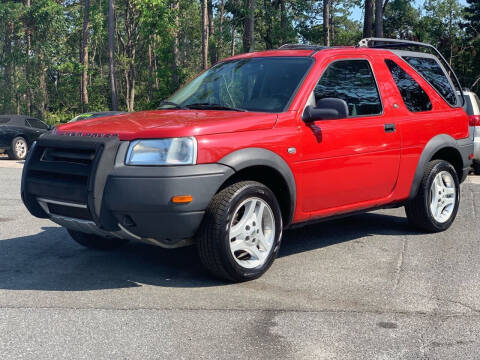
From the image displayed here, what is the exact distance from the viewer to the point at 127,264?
5695mm

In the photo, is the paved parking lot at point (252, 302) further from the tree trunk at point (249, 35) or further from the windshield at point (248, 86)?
the tree trunk at point (249, 35)

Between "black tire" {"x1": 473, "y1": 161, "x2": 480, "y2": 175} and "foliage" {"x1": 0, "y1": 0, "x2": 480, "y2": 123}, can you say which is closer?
"black tire" {"x1": 473, "y1": 161, "x2": 480, "y2": 175}

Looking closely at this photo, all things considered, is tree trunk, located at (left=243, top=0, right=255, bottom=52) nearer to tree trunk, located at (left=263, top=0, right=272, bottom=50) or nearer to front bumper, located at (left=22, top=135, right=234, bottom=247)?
tree trunk, located at (left=263, top=0, right=272, bottom=50)

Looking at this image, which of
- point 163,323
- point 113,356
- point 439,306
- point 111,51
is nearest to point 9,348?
point 113,356

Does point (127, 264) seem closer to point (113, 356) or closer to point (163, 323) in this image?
point (163, 323)

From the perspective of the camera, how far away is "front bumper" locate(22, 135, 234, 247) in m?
4.52

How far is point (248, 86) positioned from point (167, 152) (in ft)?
5.02

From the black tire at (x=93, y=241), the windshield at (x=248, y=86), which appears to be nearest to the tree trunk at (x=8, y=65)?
the black tire at (x=93, y=241)

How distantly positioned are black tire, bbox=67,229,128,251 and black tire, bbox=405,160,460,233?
311 cm

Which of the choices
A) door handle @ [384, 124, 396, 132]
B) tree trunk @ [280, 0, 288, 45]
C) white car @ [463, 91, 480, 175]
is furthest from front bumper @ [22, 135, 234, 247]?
tree trunk @ [280, 0, 288, 45]

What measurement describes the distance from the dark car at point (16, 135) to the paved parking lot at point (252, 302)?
14.0 meters

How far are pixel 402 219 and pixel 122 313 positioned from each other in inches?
185

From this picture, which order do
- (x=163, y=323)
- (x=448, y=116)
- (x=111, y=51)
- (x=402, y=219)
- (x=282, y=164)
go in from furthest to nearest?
(x=111, y=51), (x=402, y=219), (x=448, y=116), (x=282, y=164), (x=163, y=323)

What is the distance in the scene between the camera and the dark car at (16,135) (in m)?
20.0
